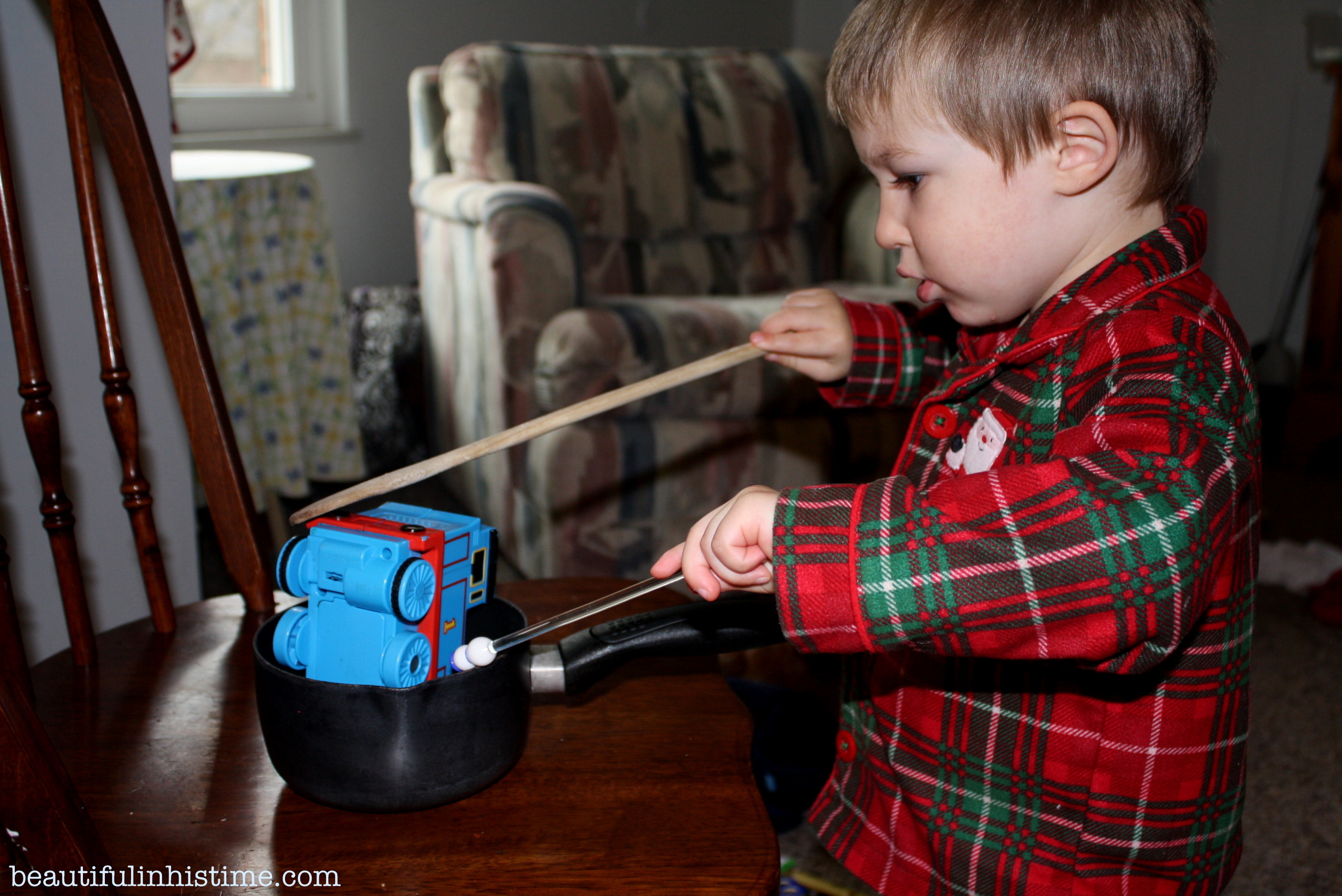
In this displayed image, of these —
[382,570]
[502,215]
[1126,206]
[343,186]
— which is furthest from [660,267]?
[382,570]

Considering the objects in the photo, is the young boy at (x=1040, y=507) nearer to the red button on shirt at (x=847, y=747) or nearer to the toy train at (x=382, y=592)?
the red button on shirt at (x=847, y=747)

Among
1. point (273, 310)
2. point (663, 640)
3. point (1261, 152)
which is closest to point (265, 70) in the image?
point (273, 310)

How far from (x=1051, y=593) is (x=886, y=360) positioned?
42 centimetres

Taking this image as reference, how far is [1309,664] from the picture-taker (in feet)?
6.02

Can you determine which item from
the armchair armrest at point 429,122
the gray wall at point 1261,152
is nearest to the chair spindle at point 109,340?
the armchair armrest at point 429,122

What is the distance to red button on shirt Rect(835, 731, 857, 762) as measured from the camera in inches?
32.5

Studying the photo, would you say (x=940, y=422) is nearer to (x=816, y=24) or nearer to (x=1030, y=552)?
(x=1030, y=552)

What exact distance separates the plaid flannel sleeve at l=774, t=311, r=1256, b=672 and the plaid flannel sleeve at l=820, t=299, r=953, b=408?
14.2 inches

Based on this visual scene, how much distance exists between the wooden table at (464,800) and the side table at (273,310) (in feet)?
4.41

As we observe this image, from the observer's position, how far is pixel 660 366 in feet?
6.01

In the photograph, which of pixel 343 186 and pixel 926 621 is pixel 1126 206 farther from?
pixel 343 186

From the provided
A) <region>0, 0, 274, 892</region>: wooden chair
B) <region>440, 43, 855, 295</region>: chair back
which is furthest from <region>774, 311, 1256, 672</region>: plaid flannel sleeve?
<region>440, 43, 855, 295</region>: chair back

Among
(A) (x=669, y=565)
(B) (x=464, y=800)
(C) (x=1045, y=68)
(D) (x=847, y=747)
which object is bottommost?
(D) (x=847, y=747)

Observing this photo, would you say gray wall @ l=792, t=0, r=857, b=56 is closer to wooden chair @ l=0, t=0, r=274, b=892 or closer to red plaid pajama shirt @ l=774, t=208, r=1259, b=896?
red plaid pajama shirt @ l=774, t=208, r=1259, b=896
